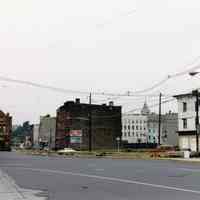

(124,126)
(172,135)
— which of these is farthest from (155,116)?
(172,135)

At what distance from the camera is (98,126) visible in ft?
397

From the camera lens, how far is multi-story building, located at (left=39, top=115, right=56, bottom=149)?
139125mm

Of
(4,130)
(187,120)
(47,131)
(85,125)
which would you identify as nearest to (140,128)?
(47,131)

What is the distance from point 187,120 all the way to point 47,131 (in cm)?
7226

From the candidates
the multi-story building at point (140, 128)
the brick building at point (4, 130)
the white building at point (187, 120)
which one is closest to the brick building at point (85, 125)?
the white building at point (187, 120)

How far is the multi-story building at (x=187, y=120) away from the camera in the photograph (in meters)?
81.8

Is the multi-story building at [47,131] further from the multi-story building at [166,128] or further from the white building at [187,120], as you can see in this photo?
the white building at [187,120]

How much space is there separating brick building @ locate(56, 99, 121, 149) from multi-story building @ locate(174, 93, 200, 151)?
3485cm

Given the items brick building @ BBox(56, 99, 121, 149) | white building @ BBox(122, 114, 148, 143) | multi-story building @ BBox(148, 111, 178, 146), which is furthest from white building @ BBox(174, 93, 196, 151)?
white building @ BBox(122, 114, 148, 143)

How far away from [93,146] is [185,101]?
37.8 metres

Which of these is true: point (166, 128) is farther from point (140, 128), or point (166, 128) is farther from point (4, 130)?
point (4, 130)

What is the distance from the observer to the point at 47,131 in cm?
14925

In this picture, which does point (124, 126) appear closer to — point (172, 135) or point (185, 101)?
point (172, 135)

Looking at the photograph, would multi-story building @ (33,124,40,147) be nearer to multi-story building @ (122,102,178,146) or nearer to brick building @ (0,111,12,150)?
multi-story building @ (122,102,178,146)
